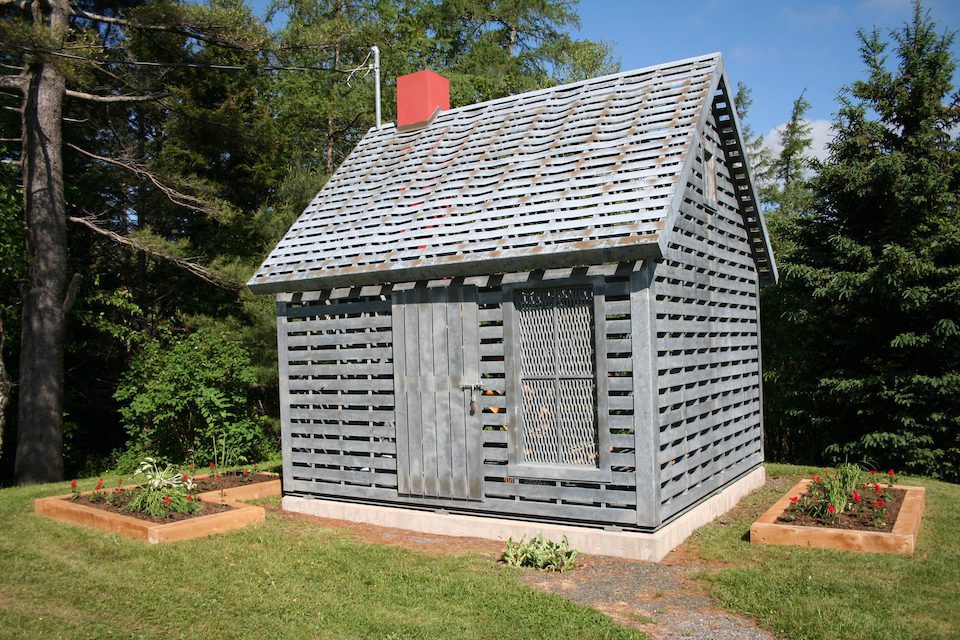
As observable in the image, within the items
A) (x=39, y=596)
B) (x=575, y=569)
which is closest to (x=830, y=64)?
(x=575, y=569)

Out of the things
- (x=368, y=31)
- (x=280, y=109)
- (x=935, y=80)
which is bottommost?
(x=935, y=80)

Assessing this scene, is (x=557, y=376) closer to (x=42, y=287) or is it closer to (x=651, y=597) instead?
(x=651, y=597)

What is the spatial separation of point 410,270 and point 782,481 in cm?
636

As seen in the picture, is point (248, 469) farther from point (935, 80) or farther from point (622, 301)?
point (935, 80)

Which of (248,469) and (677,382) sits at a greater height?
(677,382)

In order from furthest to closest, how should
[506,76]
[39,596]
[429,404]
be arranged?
[506,76], [429,404], [39,596]

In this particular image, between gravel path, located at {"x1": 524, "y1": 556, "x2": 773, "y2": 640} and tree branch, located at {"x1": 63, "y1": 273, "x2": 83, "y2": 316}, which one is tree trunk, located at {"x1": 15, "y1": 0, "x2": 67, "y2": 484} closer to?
tree branch, located at {"x1": 63, "y1": 273, "x2": 83, "y2": 316}

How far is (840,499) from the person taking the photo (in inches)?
306

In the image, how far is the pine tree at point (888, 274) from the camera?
11.6 meters

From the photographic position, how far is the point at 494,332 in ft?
26.6

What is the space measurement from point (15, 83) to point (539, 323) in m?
11.5

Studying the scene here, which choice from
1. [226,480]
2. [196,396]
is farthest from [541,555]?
[196,396]

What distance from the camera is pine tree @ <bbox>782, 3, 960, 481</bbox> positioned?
38.2 ft

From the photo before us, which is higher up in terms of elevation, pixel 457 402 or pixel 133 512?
pixel 457 402
